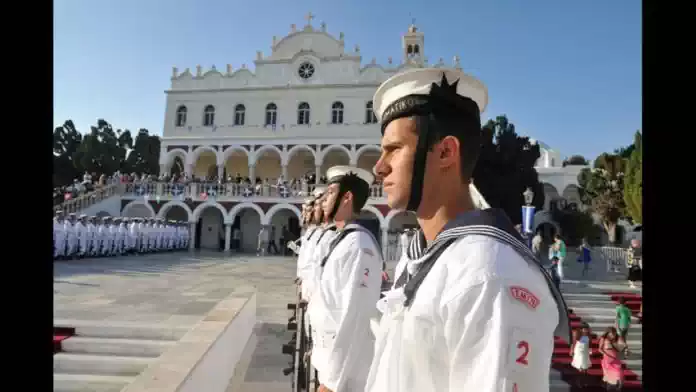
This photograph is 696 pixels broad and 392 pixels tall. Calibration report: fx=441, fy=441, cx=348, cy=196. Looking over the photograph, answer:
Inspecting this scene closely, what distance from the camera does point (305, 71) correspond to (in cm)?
3148

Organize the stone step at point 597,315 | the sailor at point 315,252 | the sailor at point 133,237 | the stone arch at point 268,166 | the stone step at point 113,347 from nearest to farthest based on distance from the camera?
the sailor at point 315,252, the stone step at point 113,347, the stone step at point 597,315, the sailor at point 133,237, the stone arch at point 268,166

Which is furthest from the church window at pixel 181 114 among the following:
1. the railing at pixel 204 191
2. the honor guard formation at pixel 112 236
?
the honor guard formation at pixel 112 236

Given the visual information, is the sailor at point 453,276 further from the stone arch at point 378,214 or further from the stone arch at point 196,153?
the stone arch at point 196,153

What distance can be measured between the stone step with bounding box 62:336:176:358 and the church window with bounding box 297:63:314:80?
91.5 ft

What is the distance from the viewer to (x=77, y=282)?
418 inches

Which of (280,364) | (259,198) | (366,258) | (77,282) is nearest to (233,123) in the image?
(259,198)

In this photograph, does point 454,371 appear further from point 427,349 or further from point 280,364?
point 280,364

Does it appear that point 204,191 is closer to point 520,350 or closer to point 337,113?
point 337,113

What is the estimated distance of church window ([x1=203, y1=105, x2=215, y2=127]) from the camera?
32438 mm

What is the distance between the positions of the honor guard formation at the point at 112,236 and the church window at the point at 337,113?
40.9ft

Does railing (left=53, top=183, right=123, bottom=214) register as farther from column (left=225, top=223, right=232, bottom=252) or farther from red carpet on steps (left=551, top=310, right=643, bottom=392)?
red carpet on steps (left=551, top=310, right=643, bottom=392)

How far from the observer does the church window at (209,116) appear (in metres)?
32.4

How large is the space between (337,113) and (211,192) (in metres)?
10.1
